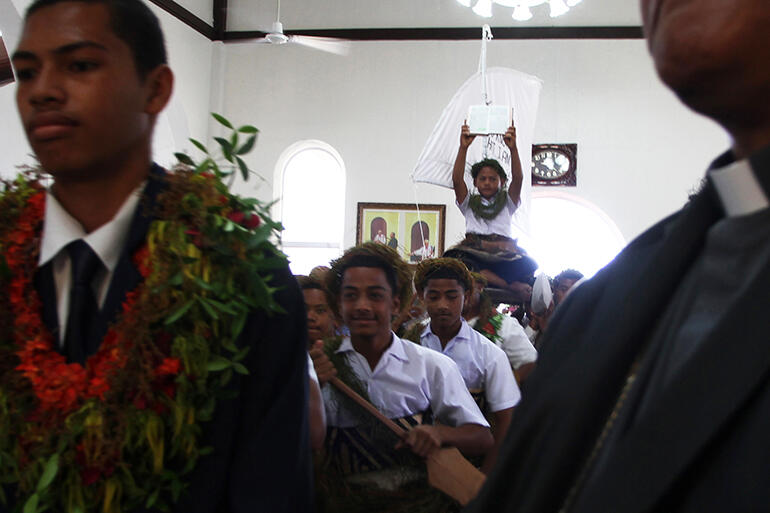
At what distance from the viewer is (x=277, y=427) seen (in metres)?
1.17

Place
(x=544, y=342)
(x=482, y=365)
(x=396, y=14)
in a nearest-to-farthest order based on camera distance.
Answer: (x=544, y=342), (x=482, y=365), (x=396, y=14)

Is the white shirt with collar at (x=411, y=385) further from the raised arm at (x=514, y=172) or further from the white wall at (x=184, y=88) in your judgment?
the white wall at (x=184, y=88)

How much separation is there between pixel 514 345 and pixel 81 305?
9.94 feet

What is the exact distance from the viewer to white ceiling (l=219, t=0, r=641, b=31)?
38.2ft

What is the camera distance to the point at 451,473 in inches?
87.4

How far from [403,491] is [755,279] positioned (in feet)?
5.66

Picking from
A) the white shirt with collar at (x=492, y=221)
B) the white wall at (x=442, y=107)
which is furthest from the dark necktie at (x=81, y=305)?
the white wall at (x=442, y=107)

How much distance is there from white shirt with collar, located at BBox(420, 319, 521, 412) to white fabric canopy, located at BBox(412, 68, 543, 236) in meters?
3.79

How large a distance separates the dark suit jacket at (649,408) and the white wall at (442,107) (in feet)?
34.2

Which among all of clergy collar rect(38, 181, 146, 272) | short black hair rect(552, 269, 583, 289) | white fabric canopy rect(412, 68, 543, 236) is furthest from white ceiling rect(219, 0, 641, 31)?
clergy collar rect(38, 181, 146, 272)

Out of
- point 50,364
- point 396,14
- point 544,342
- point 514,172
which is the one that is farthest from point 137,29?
point 396,14

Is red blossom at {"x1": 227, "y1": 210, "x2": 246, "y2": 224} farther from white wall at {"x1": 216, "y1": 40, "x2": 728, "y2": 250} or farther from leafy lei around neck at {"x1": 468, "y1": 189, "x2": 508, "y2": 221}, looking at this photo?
white wall at {"x1": 216, "y1": 40, "x2": 728, "y2": 250}

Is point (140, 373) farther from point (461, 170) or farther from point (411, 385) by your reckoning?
point (461, 170)

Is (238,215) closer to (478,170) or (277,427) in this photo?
(277,427)
